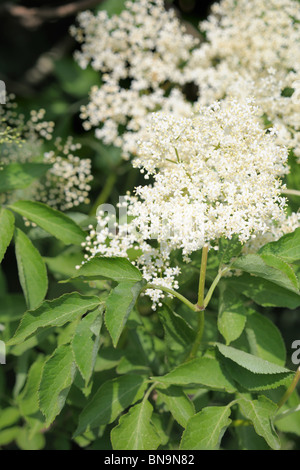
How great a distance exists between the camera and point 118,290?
1470mm

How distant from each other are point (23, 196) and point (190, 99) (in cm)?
115

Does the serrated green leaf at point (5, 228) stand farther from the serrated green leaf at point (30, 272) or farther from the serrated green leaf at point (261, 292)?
the serrated green leaf at point (261, 292)

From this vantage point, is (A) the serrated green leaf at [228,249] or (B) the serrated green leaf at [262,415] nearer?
(B) the serrated green leaf at [262,415]

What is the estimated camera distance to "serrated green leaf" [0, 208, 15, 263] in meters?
1.77

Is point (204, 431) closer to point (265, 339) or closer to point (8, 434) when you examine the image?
point (265, 339)

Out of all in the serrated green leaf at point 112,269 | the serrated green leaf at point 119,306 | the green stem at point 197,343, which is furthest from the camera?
the green stem at point 197,343

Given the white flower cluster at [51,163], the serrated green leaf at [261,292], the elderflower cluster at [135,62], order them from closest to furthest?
the serrated green leaf at [261,292]
the white flower cluster at [51,163]
the elderflower cluster at [135,62]

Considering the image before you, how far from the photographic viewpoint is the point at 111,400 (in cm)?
169

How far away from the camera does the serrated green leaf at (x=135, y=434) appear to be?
5.14 feet

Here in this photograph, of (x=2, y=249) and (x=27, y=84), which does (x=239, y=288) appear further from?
(x=27, y=84)

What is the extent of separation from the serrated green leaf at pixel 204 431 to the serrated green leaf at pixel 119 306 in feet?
1.32

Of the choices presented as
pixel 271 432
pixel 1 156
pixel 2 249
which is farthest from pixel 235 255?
pixel 1 156

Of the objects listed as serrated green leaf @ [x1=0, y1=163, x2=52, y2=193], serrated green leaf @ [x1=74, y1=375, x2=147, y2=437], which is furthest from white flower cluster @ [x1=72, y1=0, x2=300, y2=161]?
serrated green leaf @ [x1=74, y1=375, x2=147, y2=437]

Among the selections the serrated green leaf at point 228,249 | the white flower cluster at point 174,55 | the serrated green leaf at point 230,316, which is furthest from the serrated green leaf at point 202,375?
the white flower cluster at point 174,55
